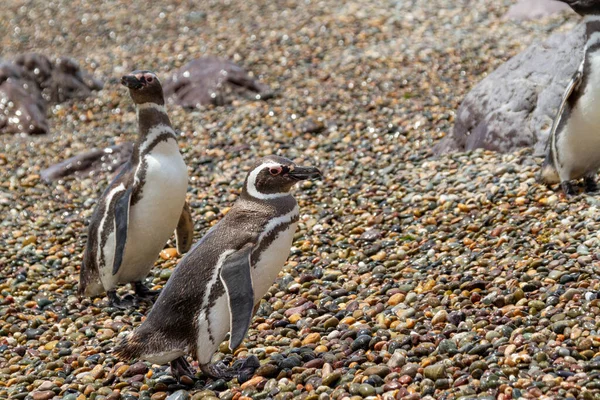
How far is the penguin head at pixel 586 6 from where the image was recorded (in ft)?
20.6

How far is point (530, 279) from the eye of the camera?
16.6 ft

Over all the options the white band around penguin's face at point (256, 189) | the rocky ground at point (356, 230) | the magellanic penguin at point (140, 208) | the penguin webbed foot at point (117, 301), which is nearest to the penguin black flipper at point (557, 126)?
the rocky ground at point (356, 230)

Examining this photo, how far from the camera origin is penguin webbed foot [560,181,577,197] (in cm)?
631

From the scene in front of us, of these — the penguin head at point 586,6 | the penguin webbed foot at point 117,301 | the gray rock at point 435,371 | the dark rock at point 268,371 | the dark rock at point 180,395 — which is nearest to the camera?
the gray rock at point 435,371

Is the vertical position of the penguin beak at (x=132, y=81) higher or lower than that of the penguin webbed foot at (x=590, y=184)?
higher

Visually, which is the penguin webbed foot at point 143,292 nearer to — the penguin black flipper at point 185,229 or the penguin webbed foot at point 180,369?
the penguin black flipper at point 185,229

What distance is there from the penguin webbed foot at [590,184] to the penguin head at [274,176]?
9.05 feet

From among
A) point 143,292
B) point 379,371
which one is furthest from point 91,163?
point 379,371

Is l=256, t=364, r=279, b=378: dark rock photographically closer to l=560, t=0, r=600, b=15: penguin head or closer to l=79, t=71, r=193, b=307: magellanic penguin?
l=79, t=71, r=193, b=307: magellanic penguin

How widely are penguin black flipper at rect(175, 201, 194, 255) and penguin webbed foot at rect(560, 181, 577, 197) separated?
9.38 feet

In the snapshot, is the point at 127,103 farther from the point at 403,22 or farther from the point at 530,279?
the point at 530,279

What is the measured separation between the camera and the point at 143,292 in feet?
20.4

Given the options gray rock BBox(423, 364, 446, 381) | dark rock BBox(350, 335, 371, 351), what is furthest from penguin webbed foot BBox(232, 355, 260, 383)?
gray rock BBox(423, 364, 446, 381)

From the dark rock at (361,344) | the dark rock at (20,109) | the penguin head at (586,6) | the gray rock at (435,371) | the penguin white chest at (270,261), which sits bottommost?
the dark rock at (20,109)
